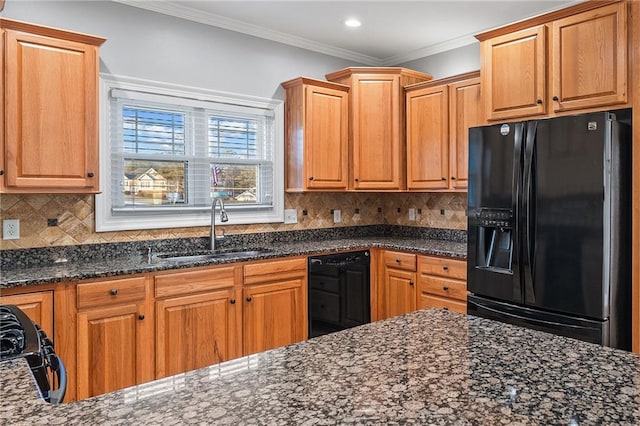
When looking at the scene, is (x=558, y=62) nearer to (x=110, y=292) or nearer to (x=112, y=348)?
(x=110, y=292)

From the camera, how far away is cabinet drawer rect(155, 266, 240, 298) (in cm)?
275

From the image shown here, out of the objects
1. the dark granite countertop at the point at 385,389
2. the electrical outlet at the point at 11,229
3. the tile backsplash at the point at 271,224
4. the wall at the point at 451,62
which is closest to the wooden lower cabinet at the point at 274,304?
the tile backsplash at the point at 271,224

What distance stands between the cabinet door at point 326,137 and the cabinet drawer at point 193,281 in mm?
1157

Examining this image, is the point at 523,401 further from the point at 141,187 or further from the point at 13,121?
the point at 141,187

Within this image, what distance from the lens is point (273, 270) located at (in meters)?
3.26

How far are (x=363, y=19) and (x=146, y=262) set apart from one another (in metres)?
2.38

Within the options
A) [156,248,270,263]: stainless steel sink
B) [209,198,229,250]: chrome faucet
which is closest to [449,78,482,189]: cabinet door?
[156,248,270,263]: stainless steel sink

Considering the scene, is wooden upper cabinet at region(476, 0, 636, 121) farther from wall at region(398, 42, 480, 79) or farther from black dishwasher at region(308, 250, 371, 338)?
black dishwasher at region(308, 250, 371, 338)

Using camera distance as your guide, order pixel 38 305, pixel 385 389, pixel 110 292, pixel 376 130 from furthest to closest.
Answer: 1. pixel 376 130
2. pixel 110 292
3. pixel 38 305
4. pixel 385 389

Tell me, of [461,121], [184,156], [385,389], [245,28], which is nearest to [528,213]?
[461,121]

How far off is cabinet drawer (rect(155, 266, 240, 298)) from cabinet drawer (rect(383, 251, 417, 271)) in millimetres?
1348

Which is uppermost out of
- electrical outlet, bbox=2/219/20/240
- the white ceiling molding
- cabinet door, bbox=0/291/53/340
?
the white ceiling molding

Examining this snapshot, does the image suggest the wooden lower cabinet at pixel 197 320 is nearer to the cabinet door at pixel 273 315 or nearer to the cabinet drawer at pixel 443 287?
the cabinet door at pixel 273 315

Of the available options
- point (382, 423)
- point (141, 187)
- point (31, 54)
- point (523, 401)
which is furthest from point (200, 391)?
point (141, 187)
